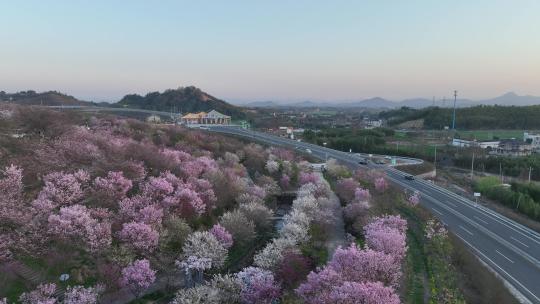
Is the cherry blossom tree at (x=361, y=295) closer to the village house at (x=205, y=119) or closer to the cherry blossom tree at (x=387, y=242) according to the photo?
the cherry blossom tree at (x=387, y=242)

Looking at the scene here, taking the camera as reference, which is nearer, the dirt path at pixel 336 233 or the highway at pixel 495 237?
the highway at pixel 495 237

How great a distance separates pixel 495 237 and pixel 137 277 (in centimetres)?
2351

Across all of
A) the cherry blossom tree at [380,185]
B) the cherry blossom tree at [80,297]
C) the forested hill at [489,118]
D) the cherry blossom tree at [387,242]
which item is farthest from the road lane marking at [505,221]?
the forested hill at [489,118]

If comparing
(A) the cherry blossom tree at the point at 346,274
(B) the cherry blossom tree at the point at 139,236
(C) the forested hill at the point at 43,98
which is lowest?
(B) the cherry blossom tree at the point at 139,236

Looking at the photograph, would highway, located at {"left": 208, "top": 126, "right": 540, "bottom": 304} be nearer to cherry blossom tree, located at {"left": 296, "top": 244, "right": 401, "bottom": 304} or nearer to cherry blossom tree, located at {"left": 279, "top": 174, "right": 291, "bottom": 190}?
cherry blossom tree, located at {"left": 296, "top": 244, "right": 401, "bottom": 304}

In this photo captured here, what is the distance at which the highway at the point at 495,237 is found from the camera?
22266 mm

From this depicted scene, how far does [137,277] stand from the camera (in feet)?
55.3

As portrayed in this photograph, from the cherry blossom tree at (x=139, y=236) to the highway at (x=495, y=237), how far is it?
681 inches

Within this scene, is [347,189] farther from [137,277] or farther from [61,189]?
[61,189]

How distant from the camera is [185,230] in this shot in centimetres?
2220

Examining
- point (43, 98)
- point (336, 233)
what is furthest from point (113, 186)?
point (43, 98)

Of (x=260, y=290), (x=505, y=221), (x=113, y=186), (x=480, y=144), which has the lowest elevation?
(x=505, y=221)

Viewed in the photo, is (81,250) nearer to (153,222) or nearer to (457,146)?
(153,222)

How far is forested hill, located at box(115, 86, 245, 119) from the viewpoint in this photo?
143m
